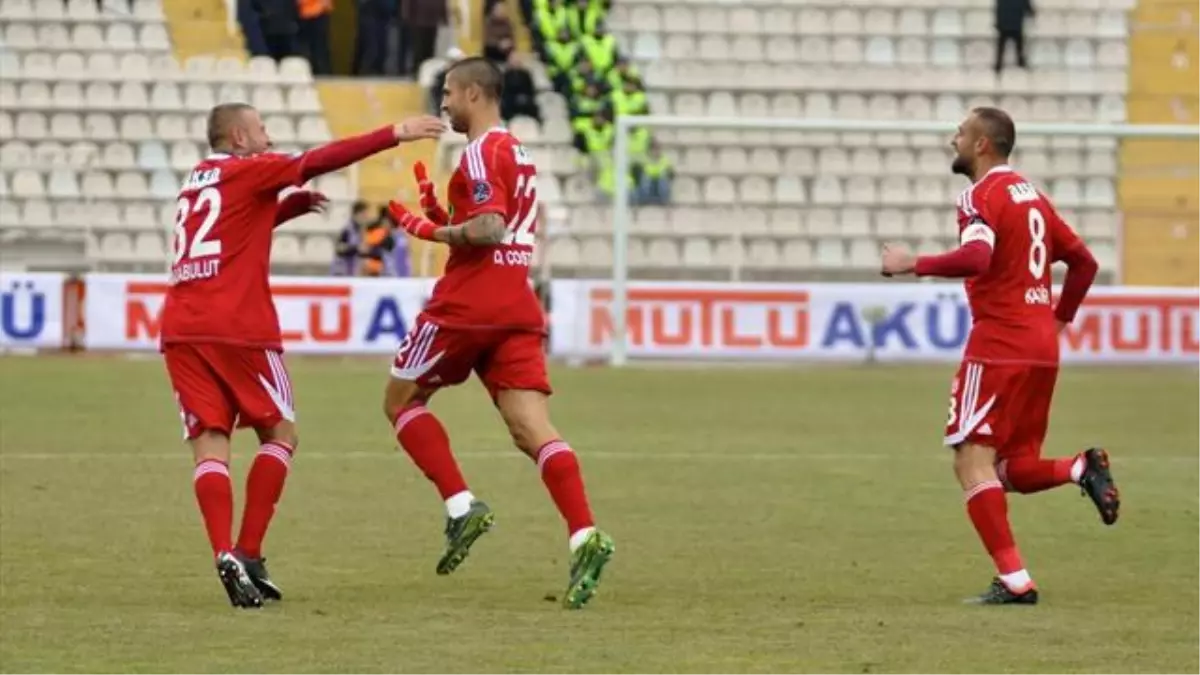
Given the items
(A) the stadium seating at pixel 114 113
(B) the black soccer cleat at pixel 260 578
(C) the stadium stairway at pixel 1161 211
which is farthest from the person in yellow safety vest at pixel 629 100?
(B) the black soccer cleat at pixel 260 578

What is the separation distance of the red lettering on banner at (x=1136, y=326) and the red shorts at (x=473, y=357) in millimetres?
16665

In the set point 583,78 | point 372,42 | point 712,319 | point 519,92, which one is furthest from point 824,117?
point 712,319

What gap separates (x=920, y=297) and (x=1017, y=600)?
1642cm

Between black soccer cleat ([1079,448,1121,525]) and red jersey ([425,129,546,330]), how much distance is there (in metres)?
2.15

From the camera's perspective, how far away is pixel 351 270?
27391 mm

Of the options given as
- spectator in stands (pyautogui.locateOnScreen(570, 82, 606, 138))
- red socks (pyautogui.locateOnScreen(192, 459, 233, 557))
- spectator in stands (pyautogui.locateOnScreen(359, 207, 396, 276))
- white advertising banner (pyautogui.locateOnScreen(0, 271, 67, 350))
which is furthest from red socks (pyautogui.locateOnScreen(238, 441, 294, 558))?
spectator in stands (pyautogui.locateOnScreen(570, 82, 606, 138))

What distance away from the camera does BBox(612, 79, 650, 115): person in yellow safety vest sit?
29.7 meters

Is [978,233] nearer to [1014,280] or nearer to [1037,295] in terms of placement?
[1014,280]

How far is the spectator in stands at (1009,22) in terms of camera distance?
3178 cm

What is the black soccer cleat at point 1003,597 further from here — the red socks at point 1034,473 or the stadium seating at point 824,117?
the stadium seating at point 824,117

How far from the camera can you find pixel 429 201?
32.5ft

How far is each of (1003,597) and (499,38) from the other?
2050cm

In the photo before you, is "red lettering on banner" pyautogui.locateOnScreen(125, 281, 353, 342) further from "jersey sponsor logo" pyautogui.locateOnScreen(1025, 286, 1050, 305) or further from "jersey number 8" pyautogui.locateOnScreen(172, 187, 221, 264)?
"jersey sponsor logo" pyautogui.locateOnScreen(1025, 286, 1050, 305)

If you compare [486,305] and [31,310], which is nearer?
[486,305]
